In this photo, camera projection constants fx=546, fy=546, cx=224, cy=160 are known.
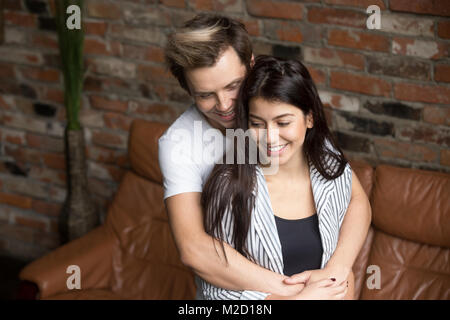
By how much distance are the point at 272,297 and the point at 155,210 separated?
1042 millimetres

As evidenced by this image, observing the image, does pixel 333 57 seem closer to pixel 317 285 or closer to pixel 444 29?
pixel 444 29

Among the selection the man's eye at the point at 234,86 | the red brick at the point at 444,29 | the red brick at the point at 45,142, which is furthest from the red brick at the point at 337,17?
the red brick at the point at 45,142

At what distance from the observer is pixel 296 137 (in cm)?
148

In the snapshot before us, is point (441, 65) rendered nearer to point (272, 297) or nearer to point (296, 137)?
point (296, 137)

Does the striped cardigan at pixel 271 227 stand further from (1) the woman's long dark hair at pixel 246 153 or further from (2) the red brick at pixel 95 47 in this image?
Answer: (2) the red brick at pixel 95 47

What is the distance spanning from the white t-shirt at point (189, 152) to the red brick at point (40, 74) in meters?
1.32

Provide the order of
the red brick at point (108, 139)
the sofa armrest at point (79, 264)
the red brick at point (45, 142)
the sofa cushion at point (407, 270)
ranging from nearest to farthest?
1. the sofa cushion at point (407, 270)
2. the sofa armrest at point (79, 264)
3. the red brick at point (108, 139)
4. the red brick at point (45, 142)

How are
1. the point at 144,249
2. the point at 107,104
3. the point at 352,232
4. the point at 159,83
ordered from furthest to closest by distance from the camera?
1. the point at 107,104
2. the point at 159,83
3. the point at 144,249
4. the point at 352,232

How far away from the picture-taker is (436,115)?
6.73 ft

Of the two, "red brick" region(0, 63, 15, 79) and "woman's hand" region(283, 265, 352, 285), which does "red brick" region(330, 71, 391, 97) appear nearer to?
"woman's hand" region(283, 265, 352, 285)

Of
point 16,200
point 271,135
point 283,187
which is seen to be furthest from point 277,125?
point 16,200

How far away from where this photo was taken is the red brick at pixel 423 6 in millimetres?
1896

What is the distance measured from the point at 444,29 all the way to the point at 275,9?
0.64 m

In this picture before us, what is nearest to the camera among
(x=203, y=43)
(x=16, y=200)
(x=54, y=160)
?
(x=203, y=43)
